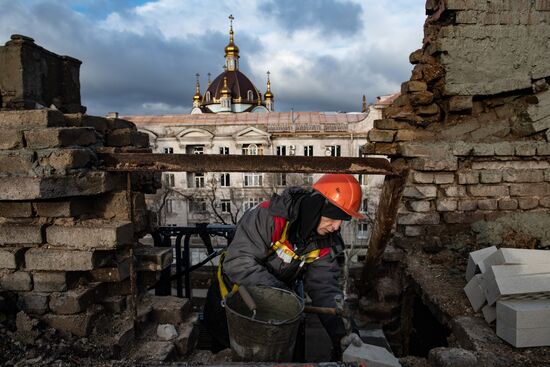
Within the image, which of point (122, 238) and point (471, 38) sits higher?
point (471, 38)

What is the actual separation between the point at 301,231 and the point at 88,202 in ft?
5.97

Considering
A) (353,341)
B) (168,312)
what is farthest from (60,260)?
(353,341)

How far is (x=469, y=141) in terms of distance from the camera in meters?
4.29

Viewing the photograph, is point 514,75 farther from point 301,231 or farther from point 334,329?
point 334,329

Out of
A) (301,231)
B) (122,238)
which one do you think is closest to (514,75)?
(301,231)

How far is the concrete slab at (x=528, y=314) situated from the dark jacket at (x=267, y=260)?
1158mm

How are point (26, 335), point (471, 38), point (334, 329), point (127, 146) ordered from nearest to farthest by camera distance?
point (26, 335) → point (334, 329) → point (127, 146) → point (471, 38)

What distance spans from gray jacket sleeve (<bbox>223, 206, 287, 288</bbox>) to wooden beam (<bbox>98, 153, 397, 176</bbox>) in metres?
0.40

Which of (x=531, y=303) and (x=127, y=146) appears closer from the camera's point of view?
(x=531, y=303)

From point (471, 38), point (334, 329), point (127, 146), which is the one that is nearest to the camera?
point (334, 329)

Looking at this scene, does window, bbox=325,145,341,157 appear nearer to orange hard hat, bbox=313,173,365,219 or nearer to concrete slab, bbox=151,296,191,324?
orange hard hat, bbox=313,173,365,219

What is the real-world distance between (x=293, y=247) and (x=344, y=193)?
0.62 m

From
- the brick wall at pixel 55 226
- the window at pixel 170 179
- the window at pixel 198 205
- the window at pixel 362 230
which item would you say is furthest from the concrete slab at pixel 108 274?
the window at pixel 362 230

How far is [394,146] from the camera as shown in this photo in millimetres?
4398
